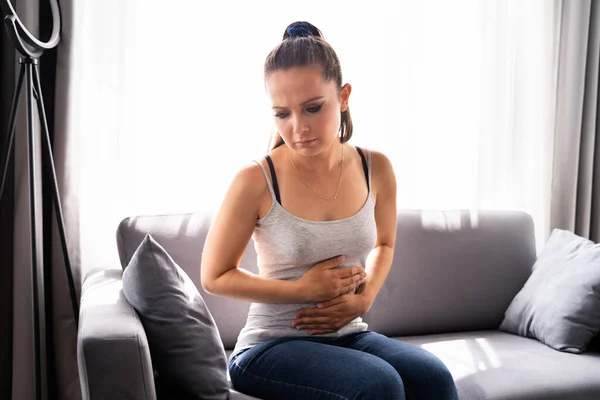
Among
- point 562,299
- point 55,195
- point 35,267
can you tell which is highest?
point 55,195

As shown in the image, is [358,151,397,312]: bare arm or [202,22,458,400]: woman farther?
[358,151,397,312]: bare arm

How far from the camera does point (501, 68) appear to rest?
9.32ft

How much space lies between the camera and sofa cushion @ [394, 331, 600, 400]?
182 cm

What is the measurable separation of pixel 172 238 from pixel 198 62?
724 millimetres

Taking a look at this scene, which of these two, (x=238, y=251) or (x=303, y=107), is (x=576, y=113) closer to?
(x=303, y=107)

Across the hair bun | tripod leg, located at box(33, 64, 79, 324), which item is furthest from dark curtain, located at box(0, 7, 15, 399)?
the hair bun

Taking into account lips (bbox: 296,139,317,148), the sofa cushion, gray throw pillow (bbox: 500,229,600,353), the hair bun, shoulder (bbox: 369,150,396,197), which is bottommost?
the sofa cushion

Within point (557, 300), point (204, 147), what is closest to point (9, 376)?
point (204, 147)

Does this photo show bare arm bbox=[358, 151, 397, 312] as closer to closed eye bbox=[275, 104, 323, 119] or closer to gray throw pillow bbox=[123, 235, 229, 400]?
closed eye bbox=[275, 104, 323, 119]

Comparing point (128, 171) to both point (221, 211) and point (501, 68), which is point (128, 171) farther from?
point (501, 68)

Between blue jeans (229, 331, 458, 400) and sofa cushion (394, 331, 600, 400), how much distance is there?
28 cm

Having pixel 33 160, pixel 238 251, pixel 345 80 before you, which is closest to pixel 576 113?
pixel 345 80

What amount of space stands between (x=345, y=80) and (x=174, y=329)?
1414 millimetres

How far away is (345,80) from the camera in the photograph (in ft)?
8.66
